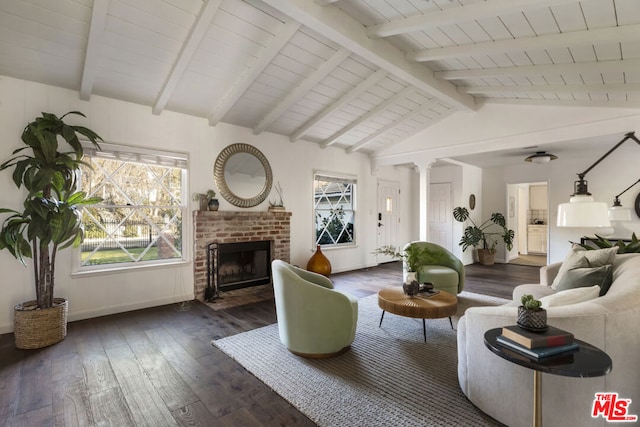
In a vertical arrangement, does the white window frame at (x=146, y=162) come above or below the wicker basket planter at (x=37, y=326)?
above

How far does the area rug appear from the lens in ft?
6.12

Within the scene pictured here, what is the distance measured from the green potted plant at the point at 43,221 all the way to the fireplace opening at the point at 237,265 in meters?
1.65

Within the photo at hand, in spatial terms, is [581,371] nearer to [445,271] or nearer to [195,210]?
[445,271]

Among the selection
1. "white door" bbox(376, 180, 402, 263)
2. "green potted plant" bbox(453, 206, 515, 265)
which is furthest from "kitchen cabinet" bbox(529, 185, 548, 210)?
"white door" bbox(376, 180, 402, 263)

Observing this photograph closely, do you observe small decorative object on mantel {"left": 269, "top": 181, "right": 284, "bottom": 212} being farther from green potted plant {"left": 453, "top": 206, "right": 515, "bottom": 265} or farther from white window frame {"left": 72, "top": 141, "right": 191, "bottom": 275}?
green potted plant {"left": 453, "top": 206, "right": 515, "bottom": 265}

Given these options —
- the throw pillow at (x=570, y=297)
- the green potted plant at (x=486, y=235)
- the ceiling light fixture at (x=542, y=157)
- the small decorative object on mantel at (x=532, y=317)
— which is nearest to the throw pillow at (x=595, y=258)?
the throw pillow at (x=570, y=297)

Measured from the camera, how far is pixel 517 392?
169cm

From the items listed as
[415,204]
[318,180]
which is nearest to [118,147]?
[318,180]

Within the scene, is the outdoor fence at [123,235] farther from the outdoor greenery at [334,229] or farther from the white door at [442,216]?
the white door at [442,216]

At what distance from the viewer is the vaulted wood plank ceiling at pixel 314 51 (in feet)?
8.18

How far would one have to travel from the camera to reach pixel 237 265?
4805 millimetres

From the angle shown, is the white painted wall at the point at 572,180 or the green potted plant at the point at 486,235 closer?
the white painted wall at the point at 572,180

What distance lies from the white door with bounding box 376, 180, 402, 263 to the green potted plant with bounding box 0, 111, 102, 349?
5419mm

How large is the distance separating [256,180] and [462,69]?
3204 millimetres
